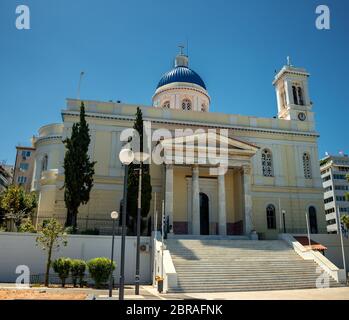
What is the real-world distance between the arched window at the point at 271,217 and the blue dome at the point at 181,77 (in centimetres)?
1625

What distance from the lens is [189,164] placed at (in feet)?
91.8

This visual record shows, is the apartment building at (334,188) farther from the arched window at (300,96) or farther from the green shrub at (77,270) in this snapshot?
the green shrub at (77,270)

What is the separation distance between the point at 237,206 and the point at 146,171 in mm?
9547

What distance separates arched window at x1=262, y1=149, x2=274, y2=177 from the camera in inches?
1344

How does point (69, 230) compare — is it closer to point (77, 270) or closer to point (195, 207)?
point (77, 270)

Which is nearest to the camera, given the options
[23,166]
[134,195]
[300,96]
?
[134,195]

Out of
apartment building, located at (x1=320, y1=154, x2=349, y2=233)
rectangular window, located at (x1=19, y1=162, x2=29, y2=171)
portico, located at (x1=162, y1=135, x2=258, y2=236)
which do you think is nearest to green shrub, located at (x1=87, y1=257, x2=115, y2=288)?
portico, located at (x1=162, y1=135, x2=258, y2=236)

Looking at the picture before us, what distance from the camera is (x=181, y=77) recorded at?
3897 cm

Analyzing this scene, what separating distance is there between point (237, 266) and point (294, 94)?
24021 mm

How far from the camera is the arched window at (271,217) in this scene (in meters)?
32.4

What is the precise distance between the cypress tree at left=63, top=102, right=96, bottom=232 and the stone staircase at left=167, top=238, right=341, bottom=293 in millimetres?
7537

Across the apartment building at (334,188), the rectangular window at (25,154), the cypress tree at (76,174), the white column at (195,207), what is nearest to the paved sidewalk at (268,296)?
the white column at (195,207)

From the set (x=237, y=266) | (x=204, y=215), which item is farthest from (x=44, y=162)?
(x=237, y=266)

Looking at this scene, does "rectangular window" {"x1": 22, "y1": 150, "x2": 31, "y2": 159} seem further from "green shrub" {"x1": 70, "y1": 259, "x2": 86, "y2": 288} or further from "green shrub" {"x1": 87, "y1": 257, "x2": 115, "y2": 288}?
"green shrub" {"x1": 87, "y1": 257, "x2": 115, "y2": 288}
